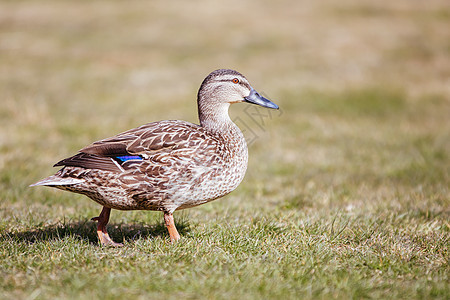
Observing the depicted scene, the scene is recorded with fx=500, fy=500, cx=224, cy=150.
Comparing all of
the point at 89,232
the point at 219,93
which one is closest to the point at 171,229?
the point at 89,232

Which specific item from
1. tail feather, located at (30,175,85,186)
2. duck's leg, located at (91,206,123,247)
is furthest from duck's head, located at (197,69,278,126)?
tail feather, located at (30,175,85,186)

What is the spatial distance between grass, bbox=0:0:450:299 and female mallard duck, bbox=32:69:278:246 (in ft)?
1.30

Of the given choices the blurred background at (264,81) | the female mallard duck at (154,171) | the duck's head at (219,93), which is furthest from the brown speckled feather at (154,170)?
the blurred background at (264,81)

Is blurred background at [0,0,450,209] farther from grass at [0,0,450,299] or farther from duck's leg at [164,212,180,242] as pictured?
duck's leg at [164,212,180,242]

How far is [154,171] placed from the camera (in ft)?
14.8

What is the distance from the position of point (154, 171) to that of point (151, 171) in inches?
1.1

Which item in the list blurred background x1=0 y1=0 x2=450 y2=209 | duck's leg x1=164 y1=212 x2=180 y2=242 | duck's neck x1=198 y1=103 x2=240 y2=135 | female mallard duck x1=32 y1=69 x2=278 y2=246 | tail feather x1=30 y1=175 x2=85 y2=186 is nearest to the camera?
tail feather x1=30 y1=175 x2=85 y2=186

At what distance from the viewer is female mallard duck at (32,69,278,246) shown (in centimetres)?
445

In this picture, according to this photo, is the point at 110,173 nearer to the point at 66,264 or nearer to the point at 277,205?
the point at 66,264

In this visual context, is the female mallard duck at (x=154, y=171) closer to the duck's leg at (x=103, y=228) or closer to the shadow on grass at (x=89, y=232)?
the duck's leg at (x=103, y=228)

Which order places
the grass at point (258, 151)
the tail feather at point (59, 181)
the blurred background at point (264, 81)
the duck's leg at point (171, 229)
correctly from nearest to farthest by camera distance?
1. the grass at point (258, 151)
2. the tail feather at point (59, 181)
3. the duck's leg at point (171, 229)
4. the blurred background at point (264, 81)

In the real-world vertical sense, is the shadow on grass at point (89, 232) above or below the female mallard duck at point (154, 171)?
below

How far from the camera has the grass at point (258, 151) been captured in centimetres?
386

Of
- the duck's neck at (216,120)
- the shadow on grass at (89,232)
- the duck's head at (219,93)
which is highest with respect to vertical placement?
the duck's head at (219,93)
